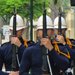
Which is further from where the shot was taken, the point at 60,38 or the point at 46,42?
the point at 60,38

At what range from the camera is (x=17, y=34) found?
27.2ft

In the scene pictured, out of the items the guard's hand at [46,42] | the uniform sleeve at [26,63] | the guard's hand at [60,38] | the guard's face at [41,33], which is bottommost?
the uniform sleeve at [26,63]

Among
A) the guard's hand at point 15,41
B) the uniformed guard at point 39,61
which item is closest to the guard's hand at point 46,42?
the uniformed guard at point 39,61

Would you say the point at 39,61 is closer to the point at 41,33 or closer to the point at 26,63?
the point at 26,63

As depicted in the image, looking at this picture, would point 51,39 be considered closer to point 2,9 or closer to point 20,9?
point 20,9

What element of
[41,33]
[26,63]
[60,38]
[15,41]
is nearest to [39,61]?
[26,63]

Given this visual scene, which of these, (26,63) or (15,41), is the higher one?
(15,41)

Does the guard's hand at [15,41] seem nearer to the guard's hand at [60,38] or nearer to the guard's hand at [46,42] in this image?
the guard's hand at [60,38]

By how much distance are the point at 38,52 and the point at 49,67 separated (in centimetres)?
27

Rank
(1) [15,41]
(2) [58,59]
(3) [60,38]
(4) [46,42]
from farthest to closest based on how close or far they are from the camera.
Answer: (3) [60,38] < (1) [15,41] < (2) [58,59] < (4) [46,42]

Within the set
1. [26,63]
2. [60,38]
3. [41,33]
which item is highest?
[41,33]

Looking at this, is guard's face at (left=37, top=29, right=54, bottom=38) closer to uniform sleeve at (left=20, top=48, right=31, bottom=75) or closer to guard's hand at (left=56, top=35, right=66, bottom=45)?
uniform sleeve at (left=20, top=48, right=31, bottom=75)

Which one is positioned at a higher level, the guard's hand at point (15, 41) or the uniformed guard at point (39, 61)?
the guard's hand at point (15, 41)

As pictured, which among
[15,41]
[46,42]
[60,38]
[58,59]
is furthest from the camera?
[60,38]
